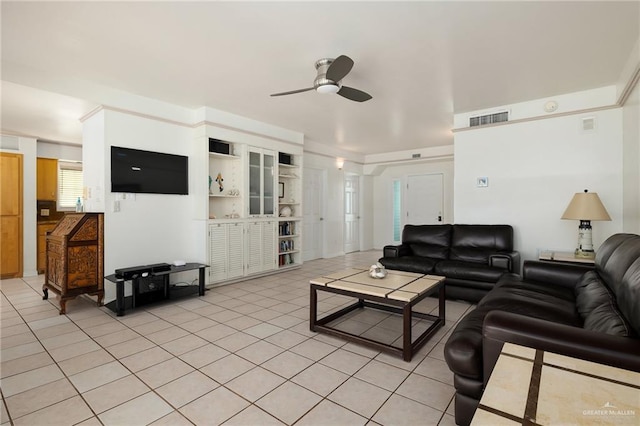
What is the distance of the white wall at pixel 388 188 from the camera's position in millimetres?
7649

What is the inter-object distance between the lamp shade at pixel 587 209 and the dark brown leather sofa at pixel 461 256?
78cm

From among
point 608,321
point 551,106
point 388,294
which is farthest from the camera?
point 551,106

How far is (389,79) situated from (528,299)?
2590mm

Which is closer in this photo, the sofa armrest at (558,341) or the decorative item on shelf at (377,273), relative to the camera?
the sofa armrest at (558,341)

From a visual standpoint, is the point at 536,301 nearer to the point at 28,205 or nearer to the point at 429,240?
the point at 429,240

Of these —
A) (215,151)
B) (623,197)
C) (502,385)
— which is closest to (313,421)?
(502,385)

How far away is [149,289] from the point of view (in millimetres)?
3916

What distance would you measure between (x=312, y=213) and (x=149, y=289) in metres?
3.82

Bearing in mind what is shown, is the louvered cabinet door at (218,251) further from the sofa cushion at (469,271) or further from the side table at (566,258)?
the side table at (566,258)

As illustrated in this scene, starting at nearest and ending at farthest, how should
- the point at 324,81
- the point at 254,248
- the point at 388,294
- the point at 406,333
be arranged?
1. the point at 406,333
2. the point at 388,294
3. the point at 324,81
4. the point at 254,248

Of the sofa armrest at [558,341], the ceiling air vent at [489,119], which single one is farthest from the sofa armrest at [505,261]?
the sofa armrest at [558,341]

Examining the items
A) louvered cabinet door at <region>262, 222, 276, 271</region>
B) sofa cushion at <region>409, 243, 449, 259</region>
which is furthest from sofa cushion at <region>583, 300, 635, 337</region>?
louvered cabinet door at <region>262, 222, 276, 271</region>

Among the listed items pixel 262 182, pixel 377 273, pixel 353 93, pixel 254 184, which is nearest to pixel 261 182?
pixel 262 182

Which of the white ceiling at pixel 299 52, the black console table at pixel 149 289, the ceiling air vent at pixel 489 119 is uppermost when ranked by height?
the white ceiling at pixel 299 52
